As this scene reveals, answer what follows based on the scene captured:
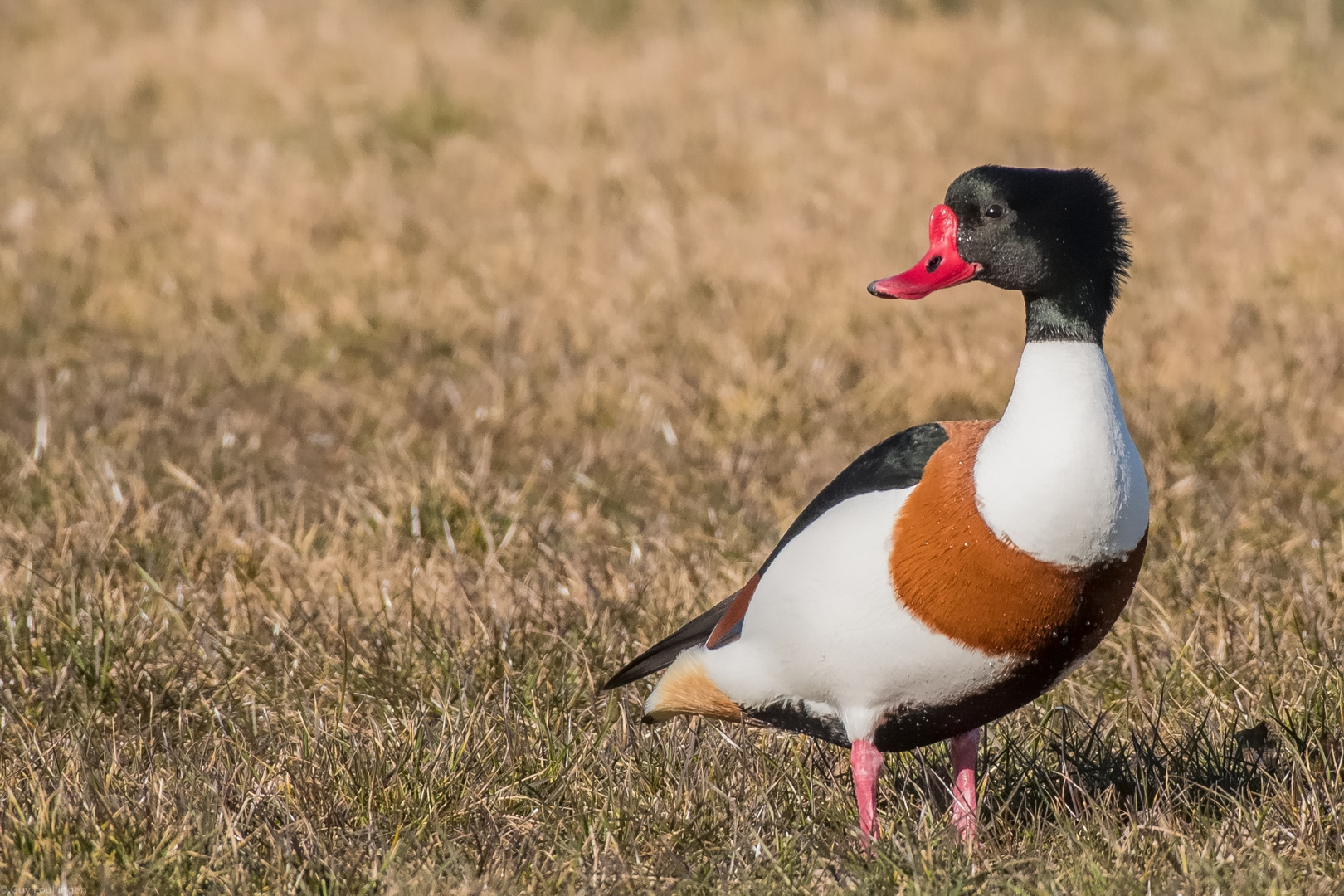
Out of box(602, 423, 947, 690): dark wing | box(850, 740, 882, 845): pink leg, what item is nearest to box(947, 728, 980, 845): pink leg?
box(850, 740, 882, 845): pink leg

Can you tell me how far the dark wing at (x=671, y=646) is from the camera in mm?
3254

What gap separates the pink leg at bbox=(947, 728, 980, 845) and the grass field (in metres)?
0.06

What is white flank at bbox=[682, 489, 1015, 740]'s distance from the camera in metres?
2.77

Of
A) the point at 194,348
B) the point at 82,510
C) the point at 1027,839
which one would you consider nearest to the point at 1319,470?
the point at 1027,839

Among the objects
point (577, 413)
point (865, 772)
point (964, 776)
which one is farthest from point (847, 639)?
point (577, 413)

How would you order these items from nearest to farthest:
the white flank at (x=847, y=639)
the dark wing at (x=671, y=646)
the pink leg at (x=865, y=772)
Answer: the white flank at (x=847, y=639) → the pink leg at (x=865, y=772) → the dark wing at (x=671, y=646)

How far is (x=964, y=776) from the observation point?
10.0 ft

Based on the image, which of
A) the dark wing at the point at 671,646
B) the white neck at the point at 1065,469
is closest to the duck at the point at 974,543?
the white neck at the point at 1065,469

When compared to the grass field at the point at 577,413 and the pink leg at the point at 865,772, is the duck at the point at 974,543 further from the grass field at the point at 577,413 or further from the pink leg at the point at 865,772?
the grass field at the point at 577,413

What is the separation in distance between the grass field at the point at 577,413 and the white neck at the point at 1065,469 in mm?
541

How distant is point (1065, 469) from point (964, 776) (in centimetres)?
73

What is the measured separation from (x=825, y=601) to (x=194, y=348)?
4224 millimetres

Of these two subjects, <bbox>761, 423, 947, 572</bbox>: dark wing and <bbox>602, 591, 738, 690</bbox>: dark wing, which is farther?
<bbox>602, 591, 738, 690</bbox>: dark wing

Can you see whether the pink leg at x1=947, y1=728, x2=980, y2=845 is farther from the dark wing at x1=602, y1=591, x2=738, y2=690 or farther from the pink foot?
the dark wing at x1=602, y1=591, x2=738, y2=690
